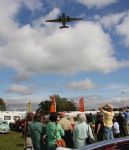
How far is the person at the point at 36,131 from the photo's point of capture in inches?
501

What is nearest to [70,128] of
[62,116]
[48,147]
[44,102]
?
[62,116]

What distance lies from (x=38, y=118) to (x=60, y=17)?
3558 cm

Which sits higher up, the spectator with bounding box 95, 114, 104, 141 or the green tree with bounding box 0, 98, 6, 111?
the green tree with bounding box 0, 98, 6, 111

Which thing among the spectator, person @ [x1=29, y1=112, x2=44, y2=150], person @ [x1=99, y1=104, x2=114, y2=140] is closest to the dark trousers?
person @ [x1=99, y1=104, x2=114, y2=140]

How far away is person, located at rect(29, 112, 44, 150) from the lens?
12.7 m

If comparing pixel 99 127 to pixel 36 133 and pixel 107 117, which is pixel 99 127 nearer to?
pixel 107 117

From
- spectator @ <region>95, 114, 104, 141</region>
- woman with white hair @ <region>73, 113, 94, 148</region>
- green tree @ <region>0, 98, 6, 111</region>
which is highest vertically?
green tree @ <region>0, 98, 6, 111</region>

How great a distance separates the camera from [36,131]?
12.8 m

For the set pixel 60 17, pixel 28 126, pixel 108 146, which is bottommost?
pixel 108 146

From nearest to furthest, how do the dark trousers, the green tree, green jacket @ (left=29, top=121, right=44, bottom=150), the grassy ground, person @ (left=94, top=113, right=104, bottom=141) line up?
1. green jacket @ (left=29, top=121, right=44, bottom=150)
2. the dark trousers
3. person @ (left=94, top=113, right=104, bottom=141)
4. the grassy ground
5. the green tree

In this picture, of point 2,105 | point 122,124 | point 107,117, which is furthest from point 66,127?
point 2,105

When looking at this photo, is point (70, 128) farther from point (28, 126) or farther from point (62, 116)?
point (28, 126)

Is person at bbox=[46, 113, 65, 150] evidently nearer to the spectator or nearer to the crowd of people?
the crowd of people

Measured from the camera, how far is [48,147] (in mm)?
12219
